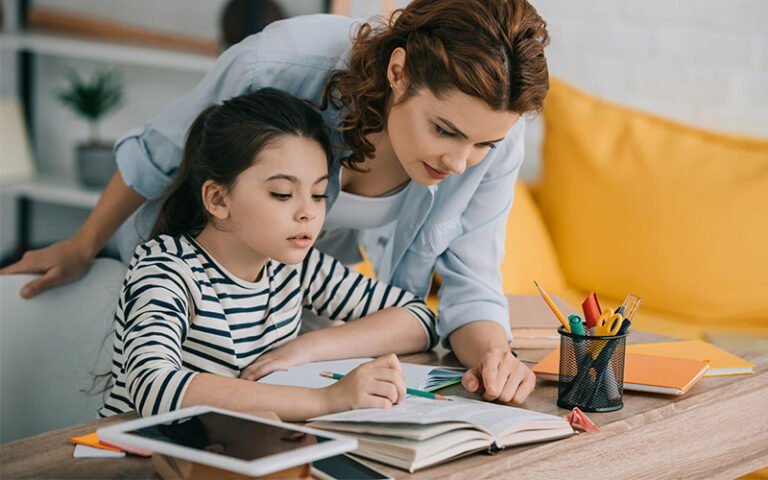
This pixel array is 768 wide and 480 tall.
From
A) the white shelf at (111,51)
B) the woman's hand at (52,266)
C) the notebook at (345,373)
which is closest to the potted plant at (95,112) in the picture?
the white shelf at (111,51)

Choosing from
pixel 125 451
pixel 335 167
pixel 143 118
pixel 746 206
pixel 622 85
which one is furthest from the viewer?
pixel 143 118

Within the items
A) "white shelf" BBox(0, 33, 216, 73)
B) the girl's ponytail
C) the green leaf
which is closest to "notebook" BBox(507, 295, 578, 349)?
the girl's ponytail

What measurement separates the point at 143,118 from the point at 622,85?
6.19ft

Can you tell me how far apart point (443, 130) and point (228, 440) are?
0.60 metres

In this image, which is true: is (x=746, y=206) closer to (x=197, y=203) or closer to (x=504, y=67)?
(x=504, y=67)

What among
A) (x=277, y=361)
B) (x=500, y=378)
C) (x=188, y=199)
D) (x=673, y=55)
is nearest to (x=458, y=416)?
(x=500, y=378)

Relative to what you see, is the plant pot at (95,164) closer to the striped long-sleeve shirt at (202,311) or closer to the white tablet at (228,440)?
the striped long-sleeve shirt at (202,311)

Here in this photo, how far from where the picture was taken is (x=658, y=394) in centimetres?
130

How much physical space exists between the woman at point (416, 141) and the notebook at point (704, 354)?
0.79 ft

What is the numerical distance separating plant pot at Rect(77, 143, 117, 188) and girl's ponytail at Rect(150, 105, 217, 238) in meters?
2.14

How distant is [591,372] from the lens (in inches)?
47.6

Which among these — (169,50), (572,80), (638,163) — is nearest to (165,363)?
(638,163)

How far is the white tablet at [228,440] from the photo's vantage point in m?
0.87

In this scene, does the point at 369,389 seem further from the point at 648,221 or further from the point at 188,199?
the point at 648,221
